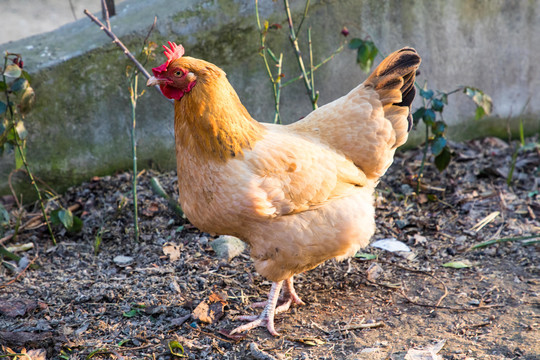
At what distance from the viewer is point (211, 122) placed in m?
2.71

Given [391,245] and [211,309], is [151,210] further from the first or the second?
[391,245]

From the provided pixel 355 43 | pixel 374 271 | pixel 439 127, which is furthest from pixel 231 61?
pixel 374 271

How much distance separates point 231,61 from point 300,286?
7.12 ft

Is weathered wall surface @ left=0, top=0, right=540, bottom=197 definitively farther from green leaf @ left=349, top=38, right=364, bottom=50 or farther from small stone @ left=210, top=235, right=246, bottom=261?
small stone @ left=210, top=235, right=246, bottom=261

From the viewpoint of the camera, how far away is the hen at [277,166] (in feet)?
8.83

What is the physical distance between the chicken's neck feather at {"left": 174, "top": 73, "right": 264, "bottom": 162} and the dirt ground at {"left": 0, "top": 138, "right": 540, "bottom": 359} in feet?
3.32

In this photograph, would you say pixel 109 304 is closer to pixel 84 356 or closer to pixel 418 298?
pixel 84 356

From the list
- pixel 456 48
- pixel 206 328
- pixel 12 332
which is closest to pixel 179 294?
pixel 206 328

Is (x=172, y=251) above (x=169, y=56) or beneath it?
beneath

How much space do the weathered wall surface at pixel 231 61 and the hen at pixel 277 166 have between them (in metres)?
1.61

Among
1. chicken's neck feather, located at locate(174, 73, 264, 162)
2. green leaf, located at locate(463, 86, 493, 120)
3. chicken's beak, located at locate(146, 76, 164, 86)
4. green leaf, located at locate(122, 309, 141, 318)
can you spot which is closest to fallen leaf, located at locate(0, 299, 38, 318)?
green leaf, located at locate(122, 309, 141, 318)

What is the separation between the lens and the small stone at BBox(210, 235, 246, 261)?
144 inches

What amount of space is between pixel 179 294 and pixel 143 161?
5.71ft

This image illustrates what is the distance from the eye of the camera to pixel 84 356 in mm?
2664
